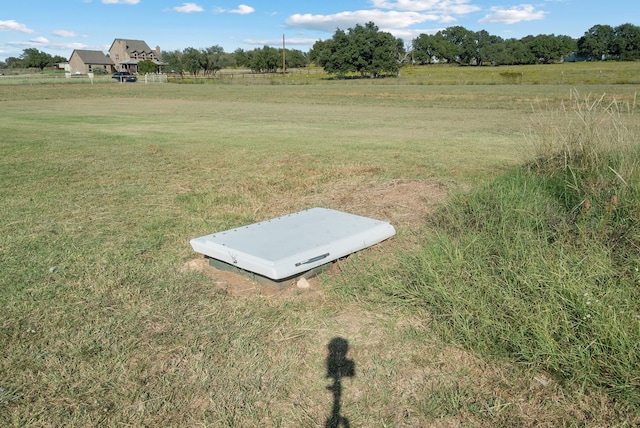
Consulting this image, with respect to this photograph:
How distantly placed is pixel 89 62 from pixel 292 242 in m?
126

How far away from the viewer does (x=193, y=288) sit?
379cm

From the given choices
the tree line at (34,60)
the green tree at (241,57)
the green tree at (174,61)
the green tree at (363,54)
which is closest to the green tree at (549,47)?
the green tree at (363,54)

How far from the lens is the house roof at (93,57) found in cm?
11412

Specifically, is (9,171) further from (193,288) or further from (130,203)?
(193,288)

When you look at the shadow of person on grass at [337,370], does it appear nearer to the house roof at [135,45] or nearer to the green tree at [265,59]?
the green tree at [265,59]

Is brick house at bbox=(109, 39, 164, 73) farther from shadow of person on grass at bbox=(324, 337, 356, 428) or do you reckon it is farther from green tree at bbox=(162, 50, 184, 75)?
shadow of person on grass at bbox=(324, 337, 356, 428)

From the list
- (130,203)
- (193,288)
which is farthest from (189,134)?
(193,288)

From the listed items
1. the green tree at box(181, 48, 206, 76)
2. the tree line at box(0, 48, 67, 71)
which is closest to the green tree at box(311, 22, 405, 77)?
the green tree at box(181, 48, 206, 76)

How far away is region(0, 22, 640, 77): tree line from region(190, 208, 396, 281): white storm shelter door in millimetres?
84405

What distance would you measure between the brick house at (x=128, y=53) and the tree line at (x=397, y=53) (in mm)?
16313

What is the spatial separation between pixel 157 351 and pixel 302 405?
0.96 m

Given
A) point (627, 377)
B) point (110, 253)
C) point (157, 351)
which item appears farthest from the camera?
point (110, 253)

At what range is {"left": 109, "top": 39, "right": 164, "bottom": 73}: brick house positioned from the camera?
116250 millimetres

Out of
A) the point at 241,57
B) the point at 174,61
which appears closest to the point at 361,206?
the point at 174,61
